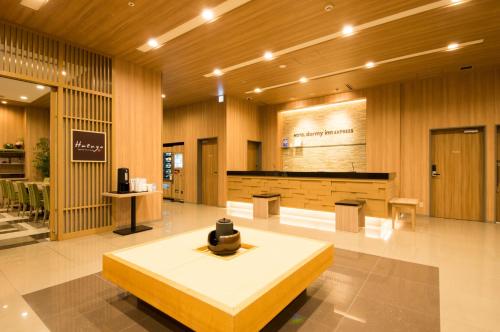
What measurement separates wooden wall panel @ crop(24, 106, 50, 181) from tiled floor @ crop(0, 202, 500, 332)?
21.6 feet

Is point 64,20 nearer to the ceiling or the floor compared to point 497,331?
nearer to the ceiling

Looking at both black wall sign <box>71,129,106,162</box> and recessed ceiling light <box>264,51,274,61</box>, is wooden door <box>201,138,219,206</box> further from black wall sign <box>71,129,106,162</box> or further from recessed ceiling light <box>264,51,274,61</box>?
black wall sign <box>71,129,106,162</box>

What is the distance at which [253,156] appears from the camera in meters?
9.58

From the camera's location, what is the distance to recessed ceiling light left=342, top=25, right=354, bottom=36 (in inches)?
169

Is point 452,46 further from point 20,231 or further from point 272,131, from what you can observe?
point 20,231

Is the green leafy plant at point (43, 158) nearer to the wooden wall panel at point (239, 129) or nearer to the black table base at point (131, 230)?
the black table base at point (131, 230)

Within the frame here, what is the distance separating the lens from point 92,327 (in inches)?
83.2

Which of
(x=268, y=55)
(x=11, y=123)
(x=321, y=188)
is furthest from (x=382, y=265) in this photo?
(x=11, y=123)

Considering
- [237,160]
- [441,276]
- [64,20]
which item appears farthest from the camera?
[237,160]

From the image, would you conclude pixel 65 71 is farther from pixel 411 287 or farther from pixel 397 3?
pixel 411 287

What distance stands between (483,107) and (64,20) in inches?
333

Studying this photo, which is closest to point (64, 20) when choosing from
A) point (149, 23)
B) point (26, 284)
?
point (149, 23)

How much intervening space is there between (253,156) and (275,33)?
5437 millimetres

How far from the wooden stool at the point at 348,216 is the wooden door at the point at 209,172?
435 centimetres
